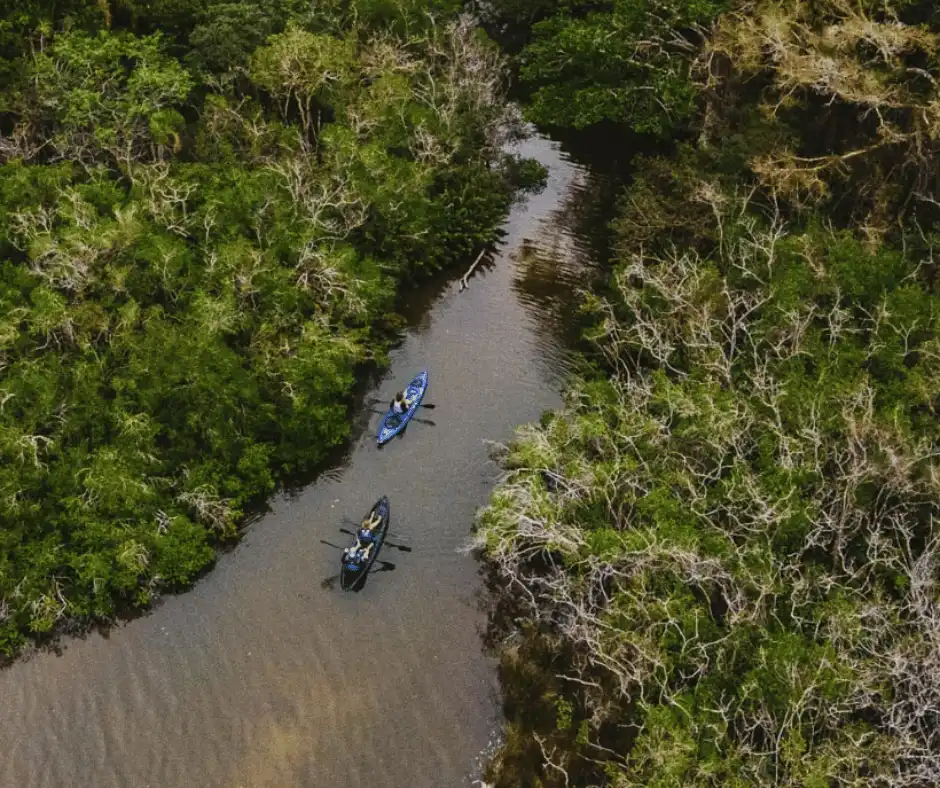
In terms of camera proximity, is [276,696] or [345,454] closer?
[276,696]

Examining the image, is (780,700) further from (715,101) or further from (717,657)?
(715,101)

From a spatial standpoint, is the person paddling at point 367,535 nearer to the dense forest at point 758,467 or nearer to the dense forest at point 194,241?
the dense forest at point 194,241

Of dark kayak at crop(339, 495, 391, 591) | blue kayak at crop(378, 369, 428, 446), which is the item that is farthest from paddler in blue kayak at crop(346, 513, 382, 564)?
blue kayak at crop(378, 369, 428, 446)

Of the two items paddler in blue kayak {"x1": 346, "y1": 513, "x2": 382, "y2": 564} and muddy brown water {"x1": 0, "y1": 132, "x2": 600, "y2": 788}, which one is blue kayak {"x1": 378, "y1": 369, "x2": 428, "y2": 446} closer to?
muddy brown water {"x1": 0, "y1": 132, "x2": 600, "y2": 788}

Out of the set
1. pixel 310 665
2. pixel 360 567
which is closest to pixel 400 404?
pixel 360 567

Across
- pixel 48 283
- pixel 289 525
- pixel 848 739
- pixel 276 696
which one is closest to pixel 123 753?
pixel 276 696
